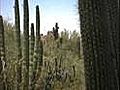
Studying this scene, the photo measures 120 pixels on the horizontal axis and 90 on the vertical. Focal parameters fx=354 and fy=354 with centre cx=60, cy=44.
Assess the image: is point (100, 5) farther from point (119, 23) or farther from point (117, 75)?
point (117, 75)

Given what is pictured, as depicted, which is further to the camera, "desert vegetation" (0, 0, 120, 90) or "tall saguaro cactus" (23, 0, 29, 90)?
"tall saguaro cactus" (23, 0, 29, 90)

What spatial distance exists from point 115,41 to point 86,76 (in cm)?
106

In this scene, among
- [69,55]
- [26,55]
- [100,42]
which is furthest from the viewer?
[69,55]

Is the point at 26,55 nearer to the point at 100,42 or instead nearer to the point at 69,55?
the point at 100,42

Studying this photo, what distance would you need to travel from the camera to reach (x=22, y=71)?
12.6 m

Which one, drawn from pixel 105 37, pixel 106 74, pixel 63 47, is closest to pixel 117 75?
pixel 106 74

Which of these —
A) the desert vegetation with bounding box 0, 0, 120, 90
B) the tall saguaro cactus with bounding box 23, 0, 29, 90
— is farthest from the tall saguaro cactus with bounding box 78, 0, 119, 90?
the tall saguaro cactus with bounding box 23, 0, 29, 90

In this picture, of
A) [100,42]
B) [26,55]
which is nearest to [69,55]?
[26,55]

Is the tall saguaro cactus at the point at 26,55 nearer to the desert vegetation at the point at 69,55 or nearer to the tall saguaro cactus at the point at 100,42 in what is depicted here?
the desert vegetation at the point at 69,55

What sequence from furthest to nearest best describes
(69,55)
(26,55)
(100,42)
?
1. (69,55)
2. (26,55)
3. (100,42)

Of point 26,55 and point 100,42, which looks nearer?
point 100,42

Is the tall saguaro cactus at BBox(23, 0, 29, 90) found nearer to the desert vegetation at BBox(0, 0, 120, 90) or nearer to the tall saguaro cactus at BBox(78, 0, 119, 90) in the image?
the desert vegetation at BBox(0, 0, 120, 90)

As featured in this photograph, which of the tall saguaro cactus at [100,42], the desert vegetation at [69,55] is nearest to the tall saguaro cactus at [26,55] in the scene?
the desert vegetation at [69,55]

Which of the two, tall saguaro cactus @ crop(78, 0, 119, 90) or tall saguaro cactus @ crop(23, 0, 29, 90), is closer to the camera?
tall saguaro cactus @ crop(78, 0, 119, 90)
